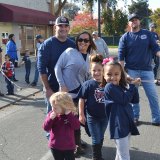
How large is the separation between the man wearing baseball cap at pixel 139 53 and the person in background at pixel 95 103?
1812mm

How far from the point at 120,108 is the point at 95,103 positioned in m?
0.64

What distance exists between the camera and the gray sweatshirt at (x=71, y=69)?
16.8 ft

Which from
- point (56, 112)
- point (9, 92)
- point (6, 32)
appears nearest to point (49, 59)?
point (56, 112)

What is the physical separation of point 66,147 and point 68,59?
53.6 inches

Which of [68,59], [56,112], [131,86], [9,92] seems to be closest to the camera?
[56,112]

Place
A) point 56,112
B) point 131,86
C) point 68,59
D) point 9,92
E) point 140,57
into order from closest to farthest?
point 56,112 < point 131,86 < point 68,59 < point 140,57 < point 9,92

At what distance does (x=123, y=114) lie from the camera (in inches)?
174

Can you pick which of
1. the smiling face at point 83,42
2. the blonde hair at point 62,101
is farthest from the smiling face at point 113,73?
the smiling face at point 83,42

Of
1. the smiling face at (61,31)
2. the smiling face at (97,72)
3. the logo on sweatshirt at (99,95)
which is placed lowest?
the logo on sweatshirt at (99,95)

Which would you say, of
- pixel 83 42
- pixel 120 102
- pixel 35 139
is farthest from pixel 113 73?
pixel 35 139

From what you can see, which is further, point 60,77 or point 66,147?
point 60,77

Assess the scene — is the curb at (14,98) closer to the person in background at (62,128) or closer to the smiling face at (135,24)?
the smiling face at (135,24)

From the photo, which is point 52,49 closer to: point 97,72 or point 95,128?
point 97,72

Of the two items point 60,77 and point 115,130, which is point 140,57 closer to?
point 60,77
